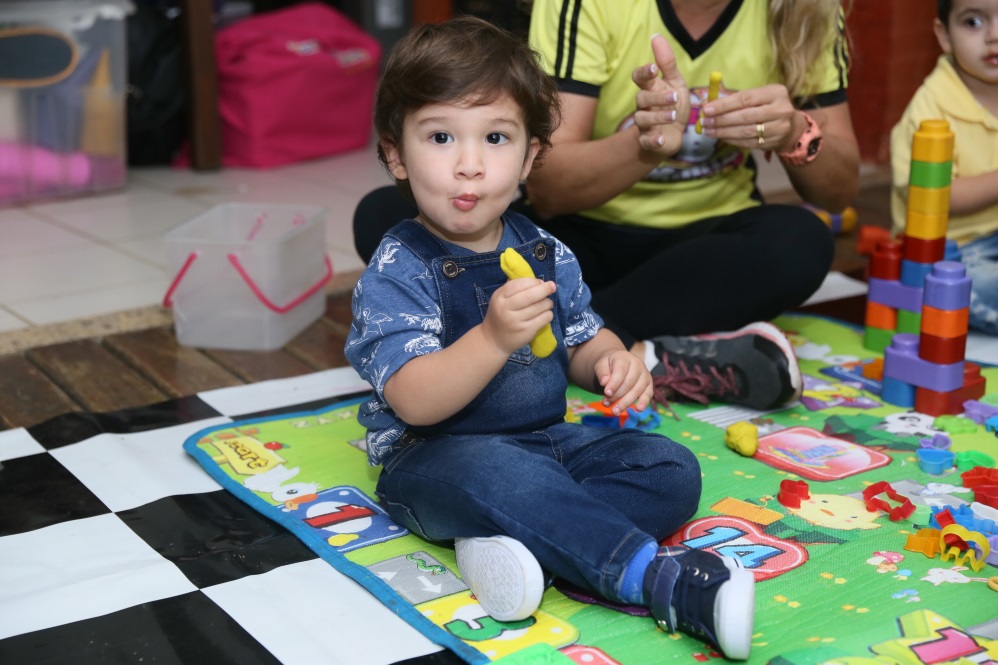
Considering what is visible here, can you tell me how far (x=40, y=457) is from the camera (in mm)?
1256

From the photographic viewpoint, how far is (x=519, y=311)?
909 mm

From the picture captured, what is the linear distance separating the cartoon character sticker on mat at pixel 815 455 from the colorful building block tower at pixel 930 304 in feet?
0.49

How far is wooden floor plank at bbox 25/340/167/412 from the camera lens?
1.45 meters

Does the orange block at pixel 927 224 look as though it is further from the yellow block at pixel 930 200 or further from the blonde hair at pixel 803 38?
the blonde hair at pixel 803 38

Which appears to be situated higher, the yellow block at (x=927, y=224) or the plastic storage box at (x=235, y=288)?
the yellow block at (x=927, y=224)

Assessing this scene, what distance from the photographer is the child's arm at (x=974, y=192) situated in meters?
1.61

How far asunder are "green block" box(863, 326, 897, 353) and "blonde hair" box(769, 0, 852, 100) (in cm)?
33

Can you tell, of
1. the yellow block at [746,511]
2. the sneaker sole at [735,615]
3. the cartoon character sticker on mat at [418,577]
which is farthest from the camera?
the yellow block at [746,511]

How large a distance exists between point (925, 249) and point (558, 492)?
75 cm

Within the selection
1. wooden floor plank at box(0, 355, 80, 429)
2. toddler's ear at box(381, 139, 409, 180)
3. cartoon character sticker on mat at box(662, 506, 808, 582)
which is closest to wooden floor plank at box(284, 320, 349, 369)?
wooden floor plank at box(0, 355, 80, 429)

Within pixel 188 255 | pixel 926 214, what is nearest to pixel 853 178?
pixel 926 214

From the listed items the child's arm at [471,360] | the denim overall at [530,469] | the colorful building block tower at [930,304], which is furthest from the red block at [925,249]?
the child's arm at [471,360]

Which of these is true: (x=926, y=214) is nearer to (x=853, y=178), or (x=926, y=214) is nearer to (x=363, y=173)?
(x=853, y=178)

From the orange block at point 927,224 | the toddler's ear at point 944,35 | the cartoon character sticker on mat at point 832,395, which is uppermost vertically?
the toddler's ear at point 944,35
